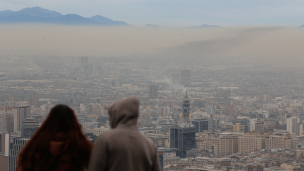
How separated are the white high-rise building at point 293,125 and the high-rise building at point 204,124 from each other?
3.59m

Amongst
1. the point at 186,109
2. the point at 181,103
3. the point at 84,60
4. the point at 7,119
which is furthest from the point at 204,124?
the point at 7,119

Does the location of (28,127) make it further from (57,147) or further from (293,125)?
(57,147)

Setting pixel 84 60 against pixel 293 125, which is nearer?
pixel 293 125

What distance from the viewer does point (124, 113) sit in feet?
3.50

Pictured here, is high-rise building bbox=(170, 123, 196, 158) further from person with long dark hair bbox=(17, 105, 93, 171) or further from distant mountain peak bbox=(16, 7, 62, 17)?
person with long dark hair bbox=(17, 105, 93, 171)

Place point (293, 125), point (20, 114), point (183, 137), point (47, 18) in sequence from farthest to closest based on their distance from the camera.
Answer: point (47, 18), point (293, 125), point (183, 137), point (20, 114)

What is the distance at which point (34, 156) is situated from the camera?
113 centimetres

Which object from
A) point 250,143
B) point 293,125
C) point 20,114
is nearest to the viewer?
point 20,114

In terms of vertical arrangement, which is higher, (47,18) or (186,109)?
(47,18)

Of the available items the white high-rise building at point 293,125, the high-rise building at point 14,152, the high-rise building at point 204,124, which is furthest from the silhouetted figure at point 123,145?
the high-rise building at point 204,124

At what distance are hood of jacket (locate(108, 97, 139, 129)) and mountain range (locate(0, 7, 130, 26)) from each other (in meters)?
20.7

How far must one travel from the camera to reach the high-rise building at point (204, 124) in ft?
70.6

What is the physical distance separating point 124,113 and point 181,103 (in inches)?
827

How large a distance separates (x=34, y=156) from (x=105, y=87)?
688 inches
